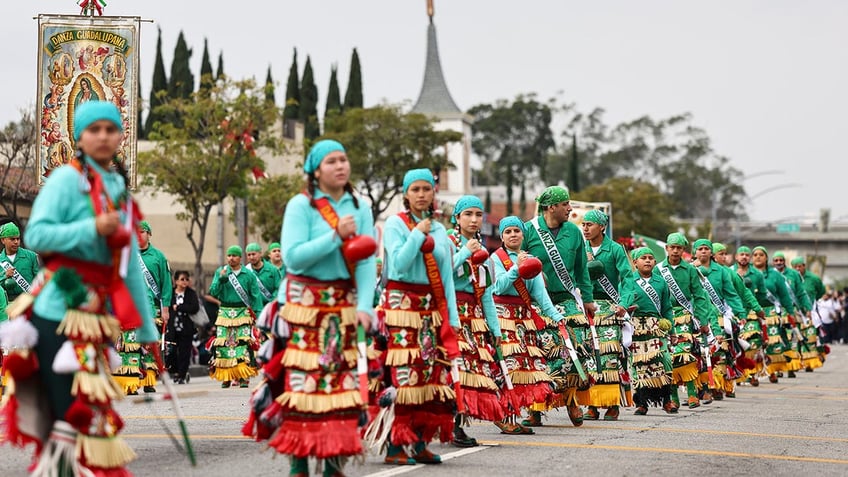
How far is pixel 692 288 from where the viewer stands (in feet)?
57.3

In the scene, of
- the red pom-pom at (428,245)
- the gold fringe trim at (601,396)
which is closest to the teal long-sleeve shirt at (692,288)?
the gold fringe trim at (601,396)

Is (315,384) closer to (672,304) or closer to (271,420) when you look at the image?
(271,420)

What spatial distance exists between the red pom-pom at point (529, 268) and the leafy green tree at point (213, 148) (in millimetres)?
29021

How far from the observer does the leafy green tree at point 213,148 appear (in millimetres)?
41281

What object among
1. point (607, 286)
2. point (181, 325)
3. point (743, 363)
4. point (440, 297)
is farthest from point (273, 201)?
point (440, 297)

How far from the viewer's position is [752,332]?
22688mm

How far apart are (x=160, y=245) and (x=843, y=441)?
59.1 meters

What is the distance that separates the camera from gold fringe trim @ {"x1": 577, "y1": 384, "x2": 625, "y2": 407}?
1413cm

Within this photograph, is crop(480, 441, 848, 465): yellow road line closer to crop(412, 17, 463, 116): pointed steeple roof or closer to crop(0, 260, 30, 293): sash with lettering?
crop(0, 260, 30, 293): sash with lettering

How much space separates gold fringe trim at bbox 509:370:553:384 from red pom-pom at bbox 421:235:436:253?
10.2 feet

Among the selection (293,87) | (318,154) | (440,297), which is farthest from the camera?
(293,87)

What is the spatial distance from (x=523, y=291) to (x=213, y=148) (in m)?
31.0

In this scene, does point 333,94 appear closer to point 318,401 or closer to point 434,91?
point 434,91

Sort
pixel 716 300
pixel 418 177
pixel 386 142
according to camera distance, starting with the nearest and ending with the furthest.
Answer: pixel 418 177 → pixel 716 300 → pixel 386 142
